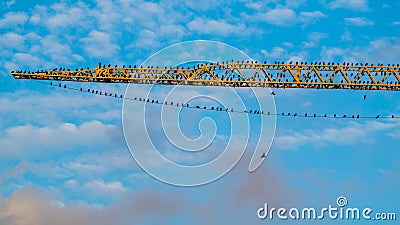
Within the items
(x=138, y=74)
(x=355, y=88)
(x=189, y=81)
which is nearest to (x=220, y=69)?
(x=189, y=81)

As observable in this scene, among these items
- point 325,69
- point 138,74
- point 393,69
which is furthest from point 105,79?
point 393,69

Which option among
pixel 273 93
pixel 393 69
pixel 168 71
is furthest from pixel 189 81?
pixel 393 69

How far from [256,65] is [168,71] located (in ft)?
33.8

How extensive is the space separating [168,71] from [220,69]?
20.0 ft

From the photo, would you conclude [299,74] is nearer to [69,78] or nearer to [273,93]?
[273,93]

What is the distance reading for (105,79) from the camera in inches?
3871

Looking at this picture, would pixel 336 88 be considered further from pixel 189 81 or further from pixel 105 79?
pixel 105 79

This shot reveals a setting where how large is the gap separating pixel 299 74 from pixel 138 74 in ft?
62.5

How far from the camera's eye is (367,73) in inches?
3745

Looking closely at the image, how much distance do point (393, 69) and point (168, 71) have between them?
26.1m

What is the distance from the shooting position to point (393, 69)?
95.2 metres

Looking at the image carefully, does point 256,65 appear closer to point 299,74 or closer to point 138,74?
point 299,74

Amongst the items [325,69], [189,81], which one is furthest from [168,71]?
[325,69]

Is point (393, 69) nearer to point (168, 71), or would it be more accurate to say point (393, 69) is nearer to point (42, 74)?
point (168, 71)
